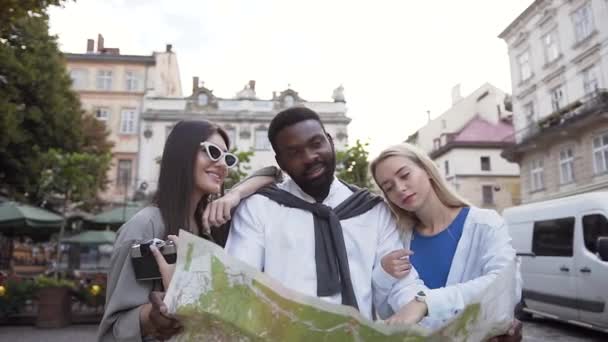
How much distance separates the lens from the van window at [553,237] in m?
7.84

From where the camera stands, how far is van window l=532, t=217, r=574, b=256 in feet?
25.7

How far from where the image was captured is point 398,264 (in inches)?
57.6

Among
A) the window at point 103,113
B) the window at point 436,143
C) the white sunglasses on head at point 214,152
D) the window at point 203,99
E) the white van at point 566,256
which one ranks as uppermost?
the window at point 203,99

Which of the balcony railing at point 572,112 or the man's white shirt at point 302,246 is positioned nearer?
the man's white shirt at point 302,246

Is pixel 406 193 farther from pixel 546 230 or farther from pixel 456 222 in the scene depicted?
pixel 546 230

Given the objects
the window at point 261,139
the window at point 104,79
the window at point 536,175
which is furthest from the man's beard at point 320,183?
the window at point 104,79

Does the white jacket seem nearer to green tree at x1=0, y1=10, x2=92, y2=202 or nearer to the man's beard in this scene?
the man's beard

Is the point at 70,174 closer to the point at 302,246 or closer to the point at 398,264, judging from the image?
the point at 302,246

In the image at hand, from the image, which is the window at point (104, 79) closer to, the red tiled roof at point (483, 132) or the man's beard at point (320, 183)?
the red tiled roof at point (483, 132)

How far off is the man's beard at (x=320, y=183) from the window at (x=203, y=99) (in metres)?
27.6

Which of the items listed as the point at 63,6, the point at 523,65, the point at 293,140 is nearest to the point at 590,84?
the point at 523,65

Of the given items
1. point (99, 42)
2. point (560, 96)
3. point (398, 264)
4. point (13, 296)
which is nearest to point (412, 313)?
point (398, 264)

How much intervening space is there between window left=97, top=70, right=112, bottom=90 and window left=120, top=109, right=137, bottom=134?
89.7 inches

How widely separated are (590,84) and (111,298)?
22.4 m
